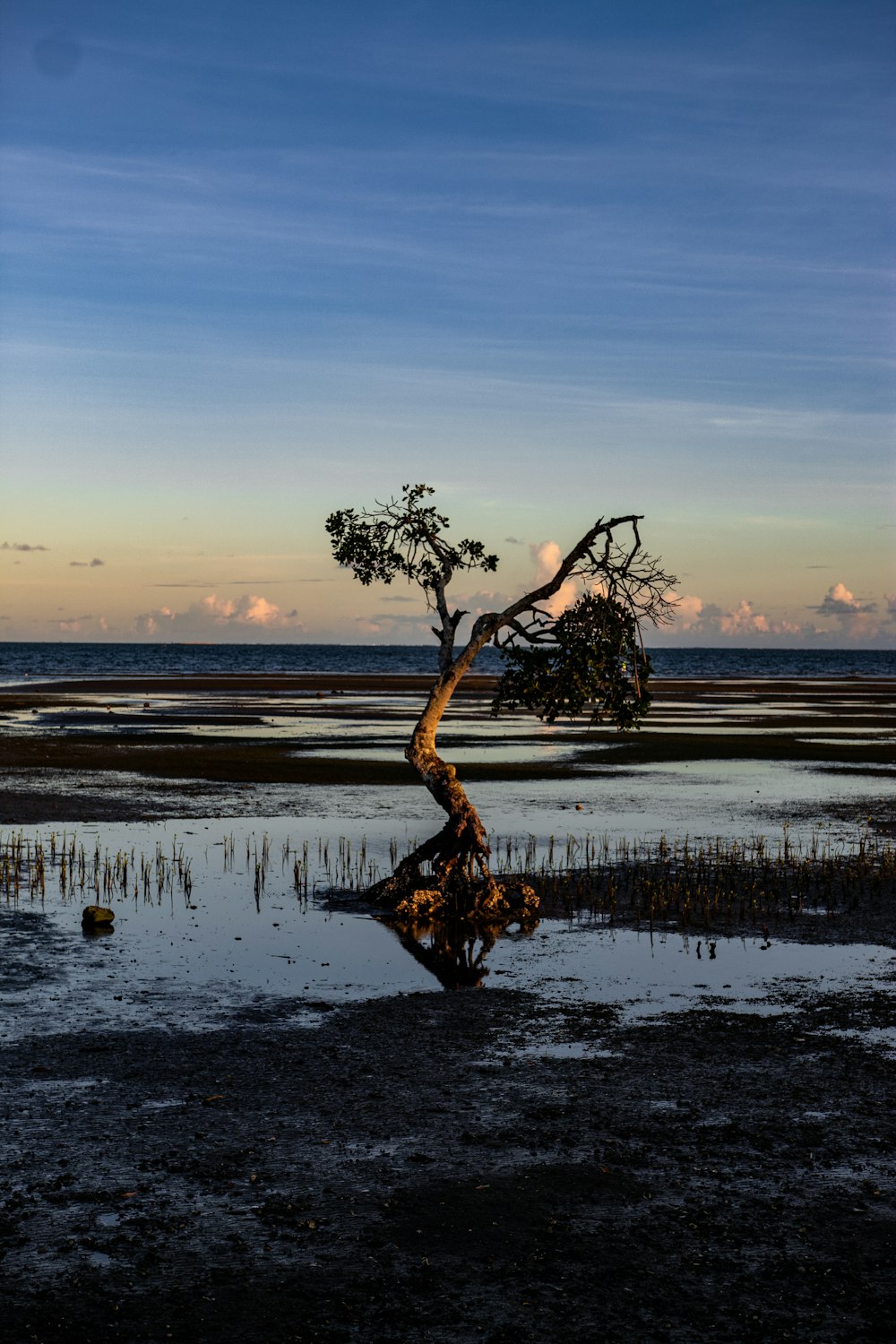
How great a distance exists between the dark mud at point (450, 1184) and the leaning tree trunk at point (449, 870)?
6.16 metres

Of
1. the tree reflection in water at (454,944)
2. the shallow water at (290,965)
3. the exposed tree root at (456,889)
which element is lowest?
the tree reflection in water at (454,944)

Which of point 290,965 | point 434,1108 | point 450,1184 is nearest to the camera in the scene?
point 450,1184

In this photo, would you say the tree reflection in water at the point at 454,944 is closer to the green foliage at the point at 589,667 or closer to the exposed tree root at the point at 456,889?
the exposed tree root at the point at 456,889

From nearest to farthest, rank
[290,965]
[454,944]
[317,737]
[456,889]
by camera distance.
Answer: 1. [290,965]
2. [454,944]
3. [456,889]
4. [317,737]

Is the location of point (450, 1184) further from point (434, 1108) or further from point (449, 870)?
point (449, 870)

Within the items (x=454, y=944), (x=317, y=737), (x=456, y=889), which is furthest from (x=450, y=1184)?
(x=317, y=737)

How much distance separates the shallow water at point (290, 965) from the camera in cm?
1531

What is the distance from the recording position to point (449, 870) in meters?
21.3

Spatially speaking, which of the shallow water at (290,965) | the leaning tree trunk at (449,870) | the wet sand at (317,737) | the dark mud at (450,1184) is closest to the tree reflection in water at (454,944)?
the shallow water at (290,965)

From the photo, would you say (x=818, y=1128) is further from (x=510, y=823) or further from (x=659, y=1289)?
(x=510, y=823)

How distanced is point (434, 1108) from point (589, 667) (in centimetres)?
1113

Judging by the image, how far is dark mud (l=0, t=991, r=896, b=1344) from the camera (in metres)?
8.16

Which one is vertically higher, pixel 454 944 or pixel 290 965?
pixel 290 965

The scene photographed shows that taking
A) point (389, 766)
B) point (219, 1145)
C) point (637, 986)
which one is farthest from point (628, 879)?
point (389, 766)
